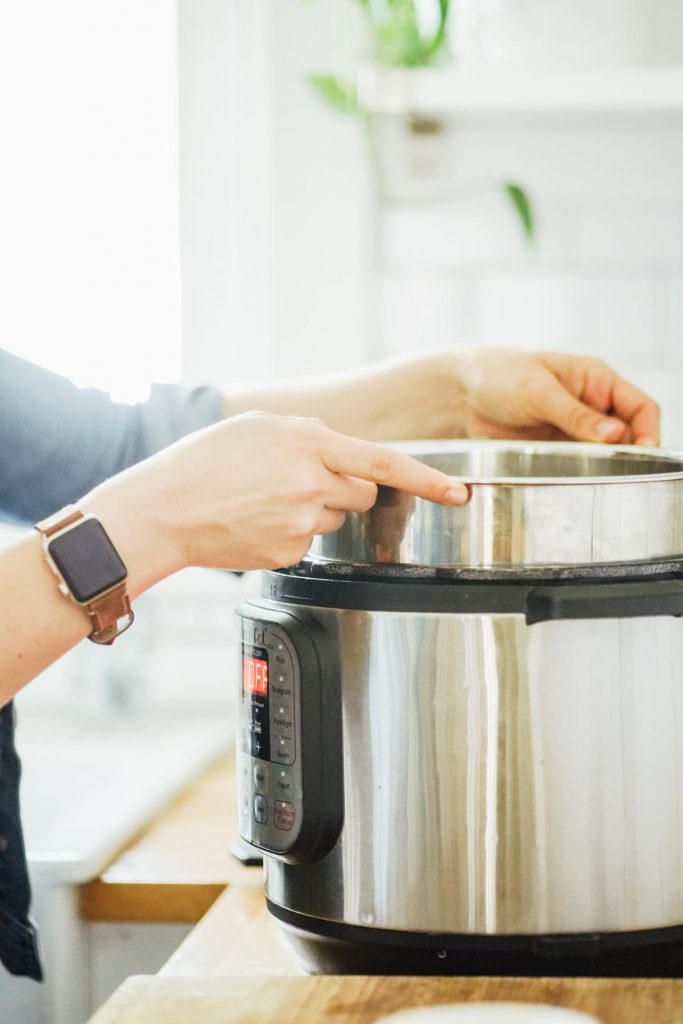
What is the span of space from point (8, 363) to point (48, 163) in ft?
2.31

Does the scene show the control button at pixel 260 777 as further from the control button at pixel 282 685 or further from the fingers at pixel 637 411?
the fingers at pixel 637 411

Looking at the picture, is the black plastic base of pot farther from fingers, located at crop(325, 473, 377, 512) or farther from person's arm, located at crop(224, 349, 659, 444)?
person's arm, located at crop(224, 349, 659, 444)

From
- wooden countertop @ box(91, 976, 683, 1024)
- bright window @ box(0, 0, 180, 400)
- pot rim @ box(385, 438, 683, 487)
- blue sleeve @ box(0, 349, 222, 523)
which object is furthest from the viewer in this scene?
bright window @ box(0, 0, 180, 400)

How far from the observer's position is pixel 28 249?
5.57ft

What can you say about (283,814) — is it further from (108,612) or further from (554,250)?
(554,250)

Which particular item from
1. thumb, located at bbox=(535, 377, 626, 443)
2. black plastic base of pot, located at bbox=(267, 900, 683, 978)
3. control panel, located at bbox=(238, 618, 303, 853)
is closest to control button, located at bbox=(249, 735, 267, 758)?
control panel, located at bbox=(238, 618, 303, 853)

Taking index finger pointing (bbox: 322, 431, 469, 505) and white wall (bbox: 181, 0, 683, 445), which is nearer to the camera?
index finger pointing (bbox: 322, 431, 469, 505)

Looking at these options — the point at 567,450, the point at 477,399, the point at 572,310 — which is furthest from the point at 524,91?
the point at 567,450

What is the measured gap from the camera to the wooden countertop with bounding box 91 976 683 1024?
2.20 feet

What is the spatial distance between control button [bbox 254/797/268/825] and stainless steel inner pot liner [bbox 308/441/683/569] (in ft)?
0.51

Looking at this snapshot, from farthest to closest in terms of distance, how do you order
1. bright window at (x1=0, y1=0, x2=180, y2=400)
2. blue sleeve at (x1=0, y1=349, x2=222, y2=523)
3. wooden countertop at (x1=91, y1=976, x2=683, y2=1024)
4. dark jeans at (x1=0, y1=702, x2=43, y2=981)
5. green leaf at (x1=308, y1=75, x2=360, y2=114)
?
bright window at (x1=0, y1=0, x2=180, y2=400) → green leaf at (x1=308, y1=75, x2=360, y2=114) → blue sleeve at (x1=0, y1=349, x2=222, y2=523) → dark jeans at (x1=0, y1=702, x2=43, y2=981) → wooden countertop at (x1=91, y1=976, x2=683, y2=1024)

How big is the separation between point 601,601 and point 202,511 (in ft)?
0.76

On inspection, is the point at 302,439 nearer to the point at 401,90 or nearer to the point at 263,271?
the point at 401,90

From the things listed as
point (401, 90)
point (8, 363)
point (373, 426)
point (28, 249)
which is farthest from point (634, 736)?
point (28, 249)
